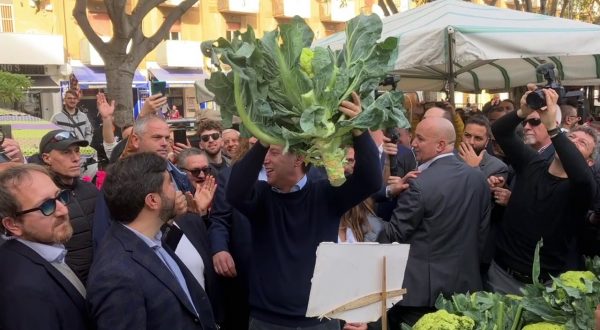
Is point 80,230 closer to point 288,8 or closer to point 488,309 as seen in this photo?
point 488,309

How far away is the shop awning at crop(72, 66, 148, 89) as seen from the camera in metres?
23.4

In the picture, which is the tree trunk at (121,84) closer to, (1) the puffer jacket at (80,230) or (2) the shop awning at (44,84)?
(1) the puffer jacket at (80,230)

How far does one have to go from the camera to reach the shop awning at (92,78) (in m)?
23.4

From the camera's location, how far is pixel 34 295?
215 centimetres

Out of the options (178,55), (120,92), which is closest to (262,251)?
(120,92)

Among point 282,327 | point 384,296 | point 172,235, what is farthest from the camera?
point 172,235

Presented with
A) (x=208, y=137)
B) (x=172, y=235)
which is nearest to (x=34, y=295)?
(x=172, y=235)

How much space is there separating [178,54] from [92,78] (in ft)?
14.0

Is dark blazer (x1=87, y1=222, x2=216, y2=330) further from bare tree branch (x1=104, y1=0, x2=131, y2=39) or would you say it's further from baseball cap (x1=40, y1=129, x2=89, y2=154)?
bare tree branch (x1=104, y1=0, x2=131, y2=39)

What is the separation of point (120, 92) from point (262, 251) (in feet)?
24.2

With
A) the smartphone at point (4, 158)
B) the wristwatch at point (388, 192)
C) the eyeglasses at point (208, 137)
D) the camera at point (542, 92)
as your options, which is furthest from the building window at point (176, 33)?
the camera at point (542, 92)

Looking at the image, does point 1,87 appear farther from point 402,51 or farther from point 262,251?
point 262,251

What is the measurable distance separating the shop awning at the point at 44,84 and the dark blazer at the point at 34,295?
72.8 ft

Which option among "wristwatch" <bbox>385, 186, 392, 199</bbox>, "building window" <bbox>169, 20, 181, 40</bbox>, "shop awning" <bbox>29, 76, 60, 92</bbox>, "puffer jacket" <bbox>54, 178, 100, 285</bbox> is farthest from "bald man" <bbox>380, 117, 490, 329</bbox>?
"building window" <bbox>169, 20, 181, 40</bbox>
